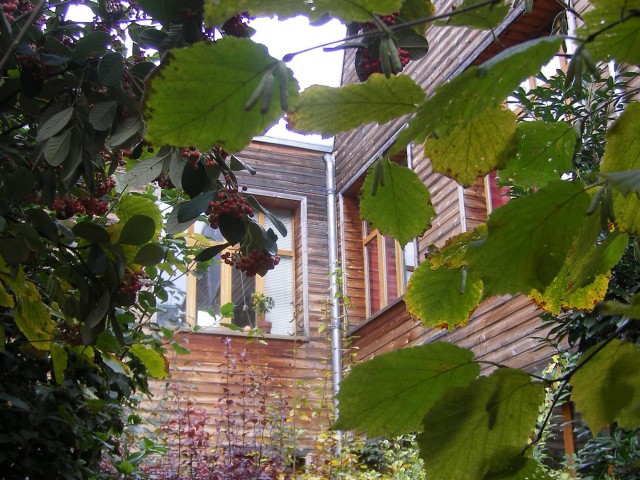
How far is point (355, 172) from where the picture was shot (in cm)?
1062

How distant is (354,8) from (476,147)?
8.8 inches

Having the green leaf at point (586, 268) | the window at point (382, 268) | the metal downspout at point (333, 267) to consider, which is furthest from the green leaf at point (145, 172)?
the metal downspout at point (333, 267)

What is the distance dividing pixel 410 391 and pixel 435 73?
29.3 feet

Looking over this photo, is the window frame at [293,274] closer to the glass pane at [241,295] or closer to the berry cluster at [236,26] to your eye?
the glass pane at [241,295]

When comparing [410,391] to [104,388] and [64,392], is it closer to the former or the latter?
[64,392]

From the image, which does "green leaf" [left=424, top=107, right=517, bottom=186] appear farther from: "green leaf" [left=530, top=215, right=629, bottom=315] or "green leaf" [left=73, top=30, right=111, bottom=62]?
"green leaf" [left=73, top=30, right=111, bottom=62]

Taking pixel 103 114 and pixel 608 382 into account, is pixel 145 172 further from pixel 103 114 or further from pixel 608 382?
pixel 608 382

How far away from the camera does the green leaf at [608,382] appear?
591 mm

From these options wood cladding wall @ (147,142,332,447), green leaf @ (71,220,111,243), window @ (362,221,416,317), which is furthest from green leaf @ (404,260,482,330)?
wood cladding wall @ (147,142,332,447)

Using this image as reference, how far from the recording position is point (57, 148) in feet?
7.32

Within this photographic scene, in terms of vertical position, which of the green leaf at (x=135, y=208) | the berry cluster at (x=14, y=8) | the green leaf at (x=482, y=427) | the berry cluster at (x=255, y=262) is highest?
the berry cluster at (x=14, y=8)

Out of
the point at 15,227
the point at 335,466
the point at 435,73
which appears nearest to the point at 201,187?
the point at 15,227

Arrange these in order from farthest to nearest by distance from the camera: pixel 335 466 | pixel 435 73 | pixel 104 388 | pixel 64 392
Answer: pixel 435 73
pixel 335 466
pixel 104 388
pixel 64 392

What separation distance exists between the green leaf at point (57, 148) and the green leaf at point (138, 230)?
29 centimetres
